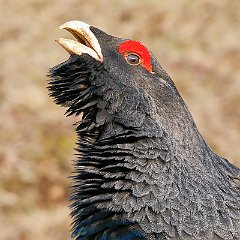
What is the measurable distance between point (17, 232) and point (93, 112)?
5.96 meters

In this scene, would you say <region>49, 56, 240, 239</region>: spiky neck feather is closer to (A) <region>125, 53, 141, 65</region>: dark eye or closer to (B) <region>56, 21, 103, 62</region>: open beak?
(B) <region>56, 21, 103, 62</region>: open beak

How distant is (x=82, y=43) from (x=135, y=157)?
1.11 meters

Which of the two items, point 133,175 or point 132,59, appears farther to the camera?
point 132,59

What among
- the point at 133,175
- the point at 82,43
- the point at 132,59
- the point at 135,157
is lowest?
the point at 133,175

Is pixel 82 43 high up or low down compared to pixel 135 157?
up

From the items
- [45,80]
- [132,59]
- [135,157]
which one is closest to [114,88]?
[132,59]

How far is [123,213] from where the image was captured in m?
6.33

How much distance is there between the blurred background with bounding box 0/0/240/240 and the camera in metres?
13.0

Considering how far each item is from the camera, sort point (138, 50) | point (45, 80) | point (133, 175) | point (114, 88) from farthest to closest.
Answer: point (45, 80)
point (138, 50)
point (114, 88)
point (133, 175)

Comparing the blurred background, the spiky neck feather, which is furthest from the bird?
the blurred background

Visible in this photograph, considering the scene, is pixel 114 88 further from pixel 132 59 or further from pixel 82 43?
pixel 82 43

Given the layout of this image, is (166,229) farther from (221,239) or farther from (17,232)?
(17,232)

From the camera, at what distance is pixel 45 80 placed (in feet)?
55.8

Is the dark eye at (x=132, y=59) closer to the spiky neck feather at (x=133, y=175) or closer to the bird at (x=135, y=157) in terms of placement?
the bird at (x=135, y=157)
